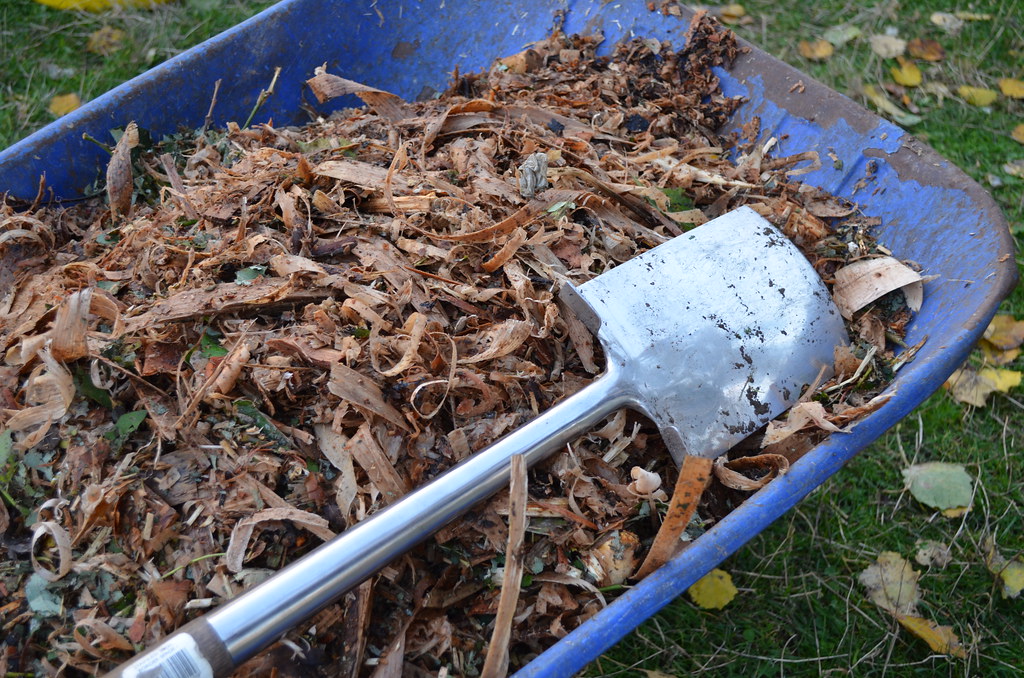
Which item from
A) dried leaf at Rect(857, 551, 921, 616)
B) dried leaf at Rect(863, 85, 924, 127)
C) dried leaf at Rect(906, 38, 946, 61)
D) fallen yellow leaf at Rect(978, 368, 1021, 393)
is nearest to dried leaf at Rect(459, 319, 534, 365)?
dried leaf at Rect(857, 551, 921, 616)

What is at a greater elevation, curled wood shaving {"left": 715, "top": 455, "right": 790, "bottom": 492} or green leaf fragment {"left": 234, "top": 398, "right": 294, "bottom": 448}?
green leaf fragment {"left": 234, "top": 398, "right": 294, "bottom": 448}

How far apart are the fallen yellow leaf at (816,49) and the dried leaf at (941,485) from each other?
1729 mm

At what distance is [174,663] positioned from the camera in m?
0.91

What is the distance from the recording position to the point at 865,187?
169cm

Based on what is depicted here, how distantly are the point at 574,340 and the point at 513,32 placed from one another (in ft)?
3.92

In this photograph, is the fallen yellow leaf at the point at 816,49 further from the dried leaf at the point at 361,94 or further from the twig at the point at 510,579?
the twig at the point at 510,579

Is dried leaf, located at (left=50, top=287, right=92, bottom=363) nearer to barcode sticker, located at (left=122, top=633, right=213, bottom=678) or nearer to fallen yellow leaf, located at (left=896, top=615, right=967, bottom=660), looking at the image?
barcode sticker, located at (left=122, top=633, right=213, bottom=678)

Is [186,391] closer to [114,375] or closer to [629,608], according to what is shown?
[114,375]

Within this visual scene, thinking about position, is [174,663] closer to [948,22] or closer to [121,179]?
[121,179]

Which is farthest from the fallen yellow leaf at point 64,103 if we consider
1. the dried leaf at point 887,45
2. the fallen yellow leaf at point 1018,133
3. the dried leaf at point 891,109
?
the fallen yellow leaf at point 1018,133

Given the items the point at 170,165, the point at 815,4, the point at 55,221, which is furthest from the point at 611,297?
the point at 815,4

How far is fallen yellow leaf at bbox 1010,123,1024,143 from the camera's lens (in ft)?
8.55

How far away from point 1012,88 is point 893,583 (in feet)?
6.70

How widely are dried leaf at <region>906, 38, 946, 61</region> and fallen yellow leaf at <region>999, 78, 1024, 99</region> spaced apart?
25 cm
